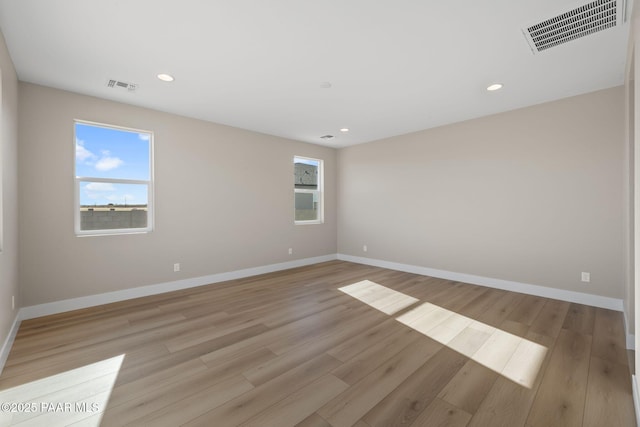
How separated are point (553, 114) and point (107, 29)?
5.01 m

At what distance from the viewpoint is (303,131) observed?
5.05 meters

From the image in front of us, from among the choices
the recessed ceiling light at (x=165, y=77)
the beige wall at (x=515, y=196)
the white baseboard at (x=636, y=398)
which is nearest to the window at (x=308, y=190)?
the beige wall at (x=515, y=196)

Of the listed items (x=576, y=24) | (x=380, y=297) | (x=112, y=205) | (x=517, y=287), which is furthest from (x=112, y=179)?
(x=517, y=287)

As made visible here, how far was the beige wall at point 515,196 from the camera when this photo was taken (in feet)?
10.9

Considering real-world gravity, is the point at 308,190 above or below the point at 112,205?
above

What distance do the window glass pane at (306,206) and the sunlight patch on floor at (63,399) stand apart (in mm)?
4163

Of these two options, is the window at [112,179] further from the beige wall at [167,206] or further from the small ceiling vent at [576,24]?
the small ceiling vent at [576,24]

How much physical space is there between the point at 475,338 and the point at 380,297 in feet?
4.38

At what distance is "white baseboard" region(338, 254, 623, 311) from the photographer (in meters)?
3.31

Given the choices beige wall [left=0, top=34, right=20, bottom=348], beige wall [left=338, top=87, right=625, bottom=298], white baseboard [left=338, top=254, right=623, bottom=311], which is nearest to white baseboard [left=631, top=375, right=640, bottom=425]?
white baseboard [left=338, top=254, right=623, bottom=311]

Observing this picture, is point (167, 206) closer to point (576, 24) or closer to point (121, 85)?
point (121, 85)

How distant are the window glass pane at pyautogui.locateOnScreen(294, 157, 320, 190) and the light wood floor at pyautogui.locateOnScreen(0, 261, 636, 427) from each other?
299 cm

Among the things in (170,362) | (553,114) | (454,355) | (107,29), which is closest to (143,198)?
(107,29)

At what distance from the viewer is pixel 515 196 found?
395 cm
